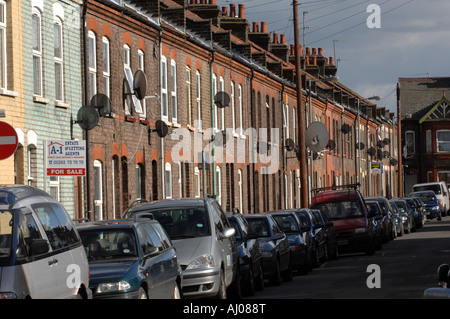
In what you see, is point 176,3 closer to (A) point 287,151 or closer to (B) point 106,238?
(A) point 287,151

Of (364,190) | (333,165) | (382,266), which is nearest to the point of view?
(382,266)

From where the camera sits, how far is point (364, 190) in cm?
8331

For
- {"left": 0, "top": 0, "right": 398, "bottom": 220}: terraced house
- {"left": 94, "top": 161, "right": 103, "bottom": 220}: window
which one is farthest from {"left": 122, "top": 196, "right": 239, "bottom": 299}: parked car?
{"left": 94, "top": 161, "right": 103, "bottom": 220}: window

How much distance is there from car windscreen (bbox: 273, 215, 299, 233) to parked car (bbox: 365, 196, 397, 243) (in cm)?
1329

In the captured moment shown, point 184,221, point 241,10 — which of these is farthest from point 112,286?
point 241,10

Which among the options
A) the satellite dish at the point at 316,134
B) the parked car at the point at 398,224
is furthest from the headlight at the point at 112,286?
the parked car at the point at 398,224

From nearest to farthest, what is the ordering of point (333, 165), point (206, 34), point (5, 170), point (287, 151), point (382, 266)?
point (5, 170) < point (382, 266) < point (206, 34) < point (287, 151) < point (333, 165)

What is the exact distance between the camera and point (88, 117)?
25359 mm

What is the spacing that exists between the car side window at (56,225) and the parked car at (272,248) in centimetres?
847

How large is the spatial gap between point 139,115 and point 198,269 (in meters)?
15.8

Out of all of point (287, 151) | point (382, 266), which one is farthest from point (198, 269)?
point (287, 151)

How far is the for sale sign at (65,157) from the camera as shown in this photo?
18938mm

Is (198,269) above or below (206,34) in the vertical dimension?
below

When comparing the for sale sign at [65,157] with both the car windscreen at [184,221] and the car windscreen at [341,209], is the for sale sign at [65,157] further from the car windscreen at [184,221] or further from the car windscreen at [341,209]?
the car windscreen at [341,209]
